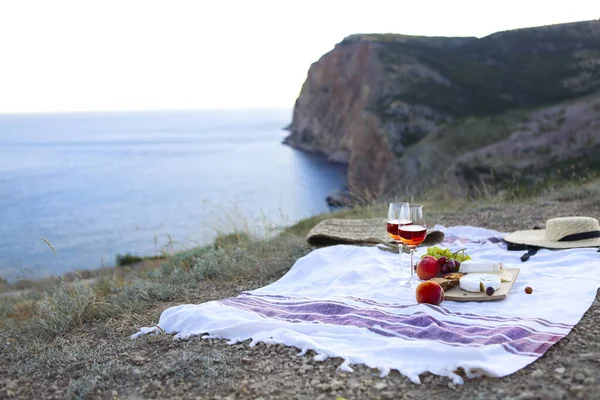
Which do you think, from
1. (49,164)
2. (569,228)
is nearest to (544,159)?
(569,228)

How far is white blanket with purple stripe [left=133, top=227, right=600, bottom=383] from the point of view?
3078mm

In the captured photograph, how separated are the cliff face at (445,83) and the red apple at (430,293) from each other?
25487mm

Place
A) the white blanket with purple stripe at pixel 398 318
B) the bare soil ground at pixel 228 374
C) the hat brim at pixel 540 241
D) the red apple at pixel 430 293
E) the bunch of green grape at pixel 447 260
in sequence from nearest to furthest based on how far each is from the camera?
the bare soil ground at pixel 228 374
the white blanket with purple stripe at pixel 398 318
the red apple at pixel 430 293
the bunch of green grape at pixel 447 260
the hat brim at pixel 540 241

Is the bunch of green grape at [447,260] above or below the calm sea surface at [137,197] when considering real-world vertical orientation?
above

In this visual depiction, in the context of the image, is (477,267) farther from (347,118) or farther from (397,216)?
(347,118)

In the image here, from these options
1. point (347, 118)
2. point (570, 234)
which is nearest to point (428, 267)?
point (570, 234)

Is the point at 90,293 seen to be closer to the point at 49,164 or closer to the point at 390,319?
the point at 390,319

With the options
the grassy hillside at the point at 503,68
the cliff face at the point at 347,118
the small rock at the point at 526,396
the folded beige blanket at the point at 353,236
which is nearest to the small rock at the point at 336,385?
the small rock at the point at 526,396

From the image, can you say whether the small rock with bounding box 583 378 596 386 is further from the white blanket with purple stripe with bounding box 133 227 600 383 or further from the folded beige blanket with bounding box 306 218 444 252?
the folded beige blanket with bounding box 306 218 444 252

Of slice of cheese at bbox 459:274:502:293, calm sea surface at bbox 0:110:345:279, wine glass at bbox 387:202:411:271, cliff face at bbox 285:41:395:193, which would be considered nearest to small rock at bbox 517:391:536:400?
slice of cheese at bbox 459:274:502:293

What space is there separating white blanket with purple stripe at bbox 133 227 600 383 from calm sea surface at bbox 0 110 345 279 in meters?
2.75

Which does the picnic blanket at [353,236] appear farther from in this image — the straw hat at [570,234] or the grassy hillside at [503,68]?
the grassy hillside at [503,68]

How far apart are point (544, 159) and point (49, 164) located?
161ft

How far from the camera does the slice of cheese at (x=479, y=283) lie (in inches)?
159
